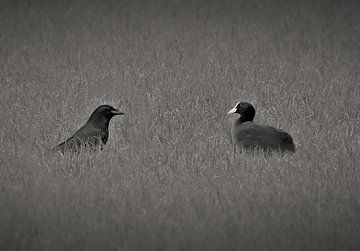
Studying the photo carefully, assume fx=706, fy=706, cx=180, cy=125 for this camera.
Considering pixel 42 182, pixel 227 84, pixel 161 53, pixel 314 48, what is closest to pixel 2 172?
pixel 42 182

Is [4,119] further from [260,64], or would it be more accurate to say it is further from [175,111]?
[260,64]

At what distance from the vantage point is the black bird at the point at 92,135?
10.9 m

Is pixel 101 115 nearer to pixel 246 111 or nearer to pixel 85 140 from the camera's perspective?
pixel 85 140

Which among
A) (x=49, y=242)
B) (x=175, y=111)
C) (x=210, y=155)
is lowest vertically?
(x=49, y=242)

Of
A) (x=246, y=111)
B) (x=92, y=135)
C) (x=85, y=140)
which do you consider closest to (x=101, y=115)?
(x=92, y=135)

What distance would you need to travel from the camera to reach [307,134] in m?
11.8

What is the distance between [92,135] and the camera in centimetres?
1105

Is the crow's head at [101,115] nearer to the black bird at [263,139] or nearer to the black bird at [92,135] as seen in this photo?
the black bird at [92,135]

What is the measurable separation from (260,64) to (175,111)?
3.91m

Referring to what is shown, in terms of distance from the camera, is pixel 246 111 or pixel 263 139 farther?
pixel 246 111

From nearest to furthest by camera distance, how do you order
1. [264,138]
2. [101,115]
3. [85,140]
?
[264,138]
[85,140]
[101,115]

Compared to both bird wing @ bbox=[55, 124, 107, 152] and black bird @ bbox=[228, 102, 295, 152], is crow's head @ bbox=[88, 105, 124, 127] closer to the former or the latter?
bird wing @ bbox=[55, 124, 107, 152]

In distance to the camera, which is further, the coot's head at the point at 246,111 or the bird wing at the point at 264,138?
the coot's head at the point at 246,111

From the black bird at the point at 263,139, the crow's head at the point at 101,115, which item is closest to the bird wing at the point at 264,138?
the black bird at the point at 263,139
